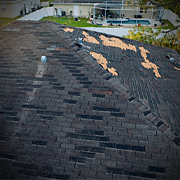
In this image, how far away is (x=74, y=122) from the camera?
7488 millimetres

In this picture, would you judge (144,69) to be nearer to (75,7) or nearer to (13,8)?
(13,8)

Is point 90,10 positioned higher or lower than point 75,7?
lower

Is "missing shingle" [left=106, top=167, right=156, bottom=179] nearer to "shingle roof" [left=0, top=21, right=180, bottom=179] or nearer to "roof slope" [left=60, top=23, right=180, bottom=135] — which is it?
"shingle roof" [left=0, top=21, right=180, bottom=179]

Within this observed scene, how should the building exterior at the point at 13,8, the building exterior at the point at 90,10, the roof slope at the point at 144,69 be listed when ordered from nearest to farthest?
the roof slope at the point at 144,69 < the building exterior at the point at 13,8 < the building exterior at the point at 90,10

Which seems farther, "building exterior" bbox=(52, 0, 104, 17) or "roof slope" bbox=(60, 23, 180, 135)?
"building exterior" bbox=(52, 0, 104, 17)

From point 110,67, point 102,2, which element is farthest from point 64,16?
point 110,67

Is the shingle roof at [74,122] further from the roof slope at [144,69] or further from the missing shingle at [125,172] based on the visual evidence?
the roof slope at [144,69]

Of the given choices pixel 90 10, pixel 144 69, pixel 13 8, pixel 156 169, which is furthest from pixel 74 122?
pixel 90 10

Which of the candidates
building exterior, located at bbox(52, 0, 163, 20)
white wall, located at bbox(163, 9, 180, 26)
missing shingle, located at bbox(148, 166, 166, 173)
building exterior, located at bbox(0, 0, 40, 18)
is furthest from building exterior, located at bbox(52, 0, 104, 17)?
missing shingle, located at bbox(148, 166, 166, 173)

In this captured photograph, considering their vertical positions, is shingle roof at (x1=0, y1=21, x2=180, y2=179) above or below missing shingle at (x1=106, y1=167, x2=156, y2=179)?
above

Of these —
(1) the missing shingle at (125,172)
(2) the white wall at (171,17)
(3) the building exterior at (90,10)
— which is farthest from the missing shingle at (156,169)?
(3) the building exterior at (90,10)

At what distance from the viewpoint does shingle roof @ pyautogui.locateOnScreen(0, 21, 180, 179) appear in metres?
6.56

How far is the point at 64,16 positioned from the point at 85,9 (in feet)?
17.8

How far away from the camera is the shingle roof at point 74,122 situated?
6562mm
